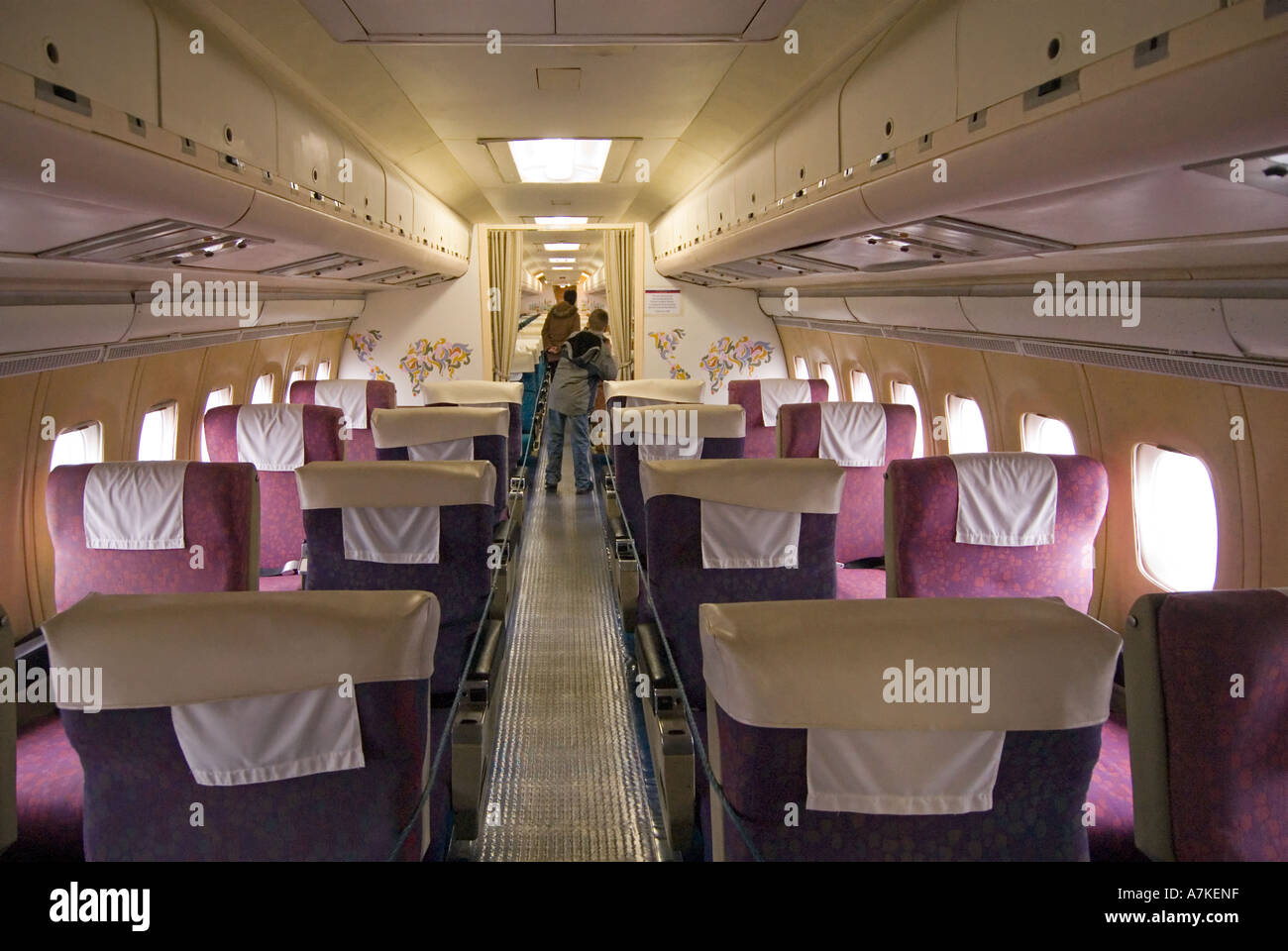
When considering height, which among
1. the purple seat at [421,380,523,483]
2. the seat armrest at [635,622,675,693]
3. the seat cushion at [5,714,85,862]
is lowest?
the seat cushion at [5,714,85,862]

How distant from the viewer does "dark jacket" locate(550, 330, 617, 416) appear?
8.81 metres

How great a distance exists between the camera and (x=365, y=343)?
434 inches

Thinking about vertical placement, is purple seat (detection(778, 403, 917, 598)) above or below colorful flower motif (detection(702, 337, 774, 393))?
below

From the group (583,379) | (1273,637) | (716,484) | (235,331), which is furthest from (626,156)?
(1273,637)

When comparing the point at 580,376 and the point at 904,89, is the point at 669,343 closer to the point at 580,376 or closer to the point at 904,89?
the point at 580,376

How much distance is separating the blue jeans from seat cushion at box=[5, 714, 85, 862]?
21.3ft

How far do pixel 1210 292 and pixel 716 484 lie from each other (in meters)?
1.88

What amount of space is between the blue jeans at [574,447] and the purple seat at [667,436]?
134 inches

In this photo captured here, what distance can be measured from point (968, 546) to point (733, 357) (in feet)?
26.3

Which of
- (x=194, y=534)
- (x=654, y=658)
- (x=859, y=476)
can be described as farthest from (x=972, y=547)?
(x=194, y=534)

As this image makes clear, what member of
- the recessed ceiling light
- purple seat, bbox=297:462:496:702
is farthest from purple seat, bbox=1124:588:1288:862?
the recessed ceiling light

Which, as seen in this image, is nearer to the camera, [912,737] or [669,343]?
[912,737]
